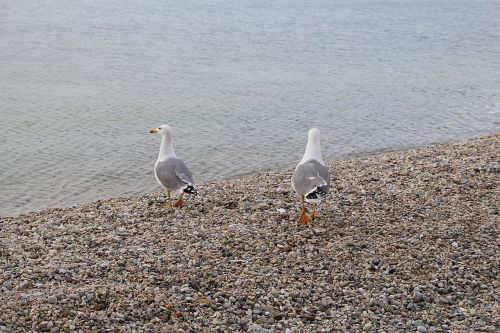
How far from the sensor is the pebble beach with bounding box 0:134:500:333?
25.1 ft

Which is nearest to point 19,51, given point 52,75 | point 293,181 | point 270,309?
point 52,75

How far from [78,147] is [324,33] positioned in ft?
70.1

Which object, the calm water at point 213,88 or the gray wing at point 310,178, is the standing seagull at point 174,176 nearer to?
the gray wing at point 310,178

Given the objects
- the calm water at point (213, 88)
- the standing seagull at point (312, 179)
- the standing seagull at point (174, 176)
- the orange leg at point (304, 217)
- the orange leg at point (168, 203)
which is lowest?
the calm water at point (213, 88)

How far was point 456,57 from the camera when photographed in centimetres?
3228

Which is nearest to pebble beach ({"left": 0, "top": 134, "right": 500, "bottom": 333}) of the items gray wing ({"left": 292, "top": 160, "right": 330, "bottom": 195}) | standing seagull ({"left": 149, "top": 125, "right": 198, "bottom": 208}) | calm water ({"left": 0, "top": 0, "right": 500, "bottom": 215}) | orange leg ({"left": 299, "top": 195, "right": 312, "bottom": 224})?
orange leg ({"left": 299, "top": 195, "right": 312, "bottom": 224})

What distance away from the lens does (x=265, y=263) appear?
9.06 meters

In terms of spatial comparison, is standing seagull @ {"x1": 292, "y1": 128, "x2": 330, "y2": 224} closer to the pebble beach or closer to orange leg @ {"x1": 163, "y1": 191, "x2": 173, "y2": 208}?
the pebble beach

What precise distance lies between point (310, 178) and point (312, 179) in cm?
6

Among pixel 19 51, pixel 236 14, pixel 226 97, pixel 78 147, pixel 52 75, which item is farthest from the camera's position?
pixel 236 14

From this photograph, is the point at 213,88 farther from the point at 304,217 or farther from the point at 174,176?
the point at 304,217

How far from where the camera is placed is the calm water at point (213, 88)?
57.8 ft

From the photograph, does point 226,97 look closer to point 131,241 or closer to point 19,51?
point 19,51

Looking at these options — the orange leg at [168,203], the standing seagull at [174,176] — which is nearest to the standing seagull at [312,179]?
the standing seagull at [174,176]
